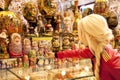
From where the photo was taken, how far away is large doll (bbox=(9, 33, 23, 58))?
114 centimetres

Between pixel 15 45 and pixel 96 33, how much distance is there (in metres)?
0.51

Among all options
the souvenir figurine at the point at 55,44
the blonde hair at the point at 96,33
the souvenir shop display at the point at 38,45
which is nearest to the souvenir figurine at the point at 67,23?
the souvenir shop display at the point at 38,45

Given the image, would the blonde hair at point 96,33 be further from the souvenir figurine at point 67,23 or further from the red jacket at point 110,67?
the souvenir figurine at point 67,23

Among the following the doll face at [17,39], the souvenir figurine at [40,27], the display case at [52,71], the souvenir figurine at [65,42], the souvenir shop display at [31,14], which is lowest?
the display case at [52,71]

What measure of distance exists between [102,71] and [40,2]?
625 mm

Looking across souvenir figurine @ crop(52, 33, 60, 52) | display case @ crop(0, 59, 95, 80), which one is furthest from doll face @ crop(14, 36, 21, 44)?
souvenir figurine @ crop(52, 33, 60, 52)

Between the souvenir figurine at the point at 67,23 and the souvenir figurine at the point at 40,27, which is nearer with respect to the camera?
the souvenir figurine at the point at 40,27

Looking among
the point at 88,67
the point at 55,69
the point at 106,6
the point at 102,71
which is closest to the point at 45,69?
Answer: the point at 55,69

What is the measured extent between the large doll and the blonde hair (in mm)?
430

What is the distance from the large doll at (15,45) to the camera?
1.14 metres

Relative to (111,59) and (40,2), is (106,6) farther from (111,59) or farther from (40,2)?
(111,59)

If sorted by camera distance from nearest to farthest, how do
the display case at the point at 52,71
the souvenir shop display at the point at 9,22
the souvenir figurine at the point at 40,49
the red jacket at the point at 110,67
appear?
the red jacket at the point at 110,67
the display case at the point at 52,71
the souvenir shop display at the point at 9,22
the souvenir figurine at the point at 40,49

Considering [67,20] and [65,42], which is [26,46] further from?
[67,20]

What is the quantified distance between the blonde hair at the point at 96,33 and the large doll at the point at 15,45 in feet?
1.41
